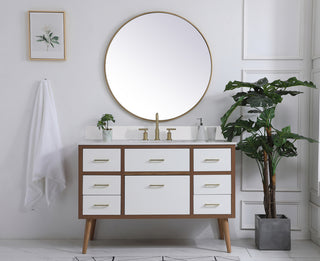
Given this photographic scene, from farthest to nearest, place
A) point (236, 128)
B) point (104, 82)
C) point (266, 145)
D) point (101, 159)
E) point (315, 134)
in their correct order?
point (104, 82) < point (315, 134) < point (236, 128) < point (266, 145) < point (101, 159)

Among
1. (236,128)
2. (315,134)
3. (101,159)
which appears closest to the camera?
(101,159)

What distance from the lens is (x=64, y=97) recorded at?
3.28 metres

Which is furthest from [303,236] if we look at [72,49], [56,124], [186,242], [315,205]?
[72,49]

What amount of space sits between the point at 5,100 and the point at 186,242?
6.42 feet

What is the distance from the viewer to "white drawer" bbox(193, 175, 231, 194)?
287cm

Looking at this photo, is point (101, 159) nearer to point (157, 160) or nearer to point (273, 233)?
point (157, 160)

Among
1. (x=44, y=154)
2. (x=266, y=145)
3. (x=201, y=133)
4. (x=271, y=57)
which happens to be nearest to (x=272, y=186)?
(x=266, y=145)

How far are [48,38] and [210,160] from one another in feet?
5.59

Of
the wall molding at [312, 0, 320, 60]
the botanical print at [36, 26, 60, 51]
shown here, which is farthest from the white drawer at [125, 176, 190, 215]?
the wall molding at [312, 0, 320, 60]

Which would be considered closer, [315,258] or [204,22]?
[315,258]

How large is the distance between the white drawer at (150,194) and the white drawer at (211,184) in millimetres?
131

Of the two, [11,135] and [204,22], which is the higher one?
[204,22]

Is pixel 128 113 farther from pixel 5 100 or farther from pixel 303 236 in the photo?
pixel 303 236

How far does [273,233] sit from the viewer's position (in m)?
3.01
